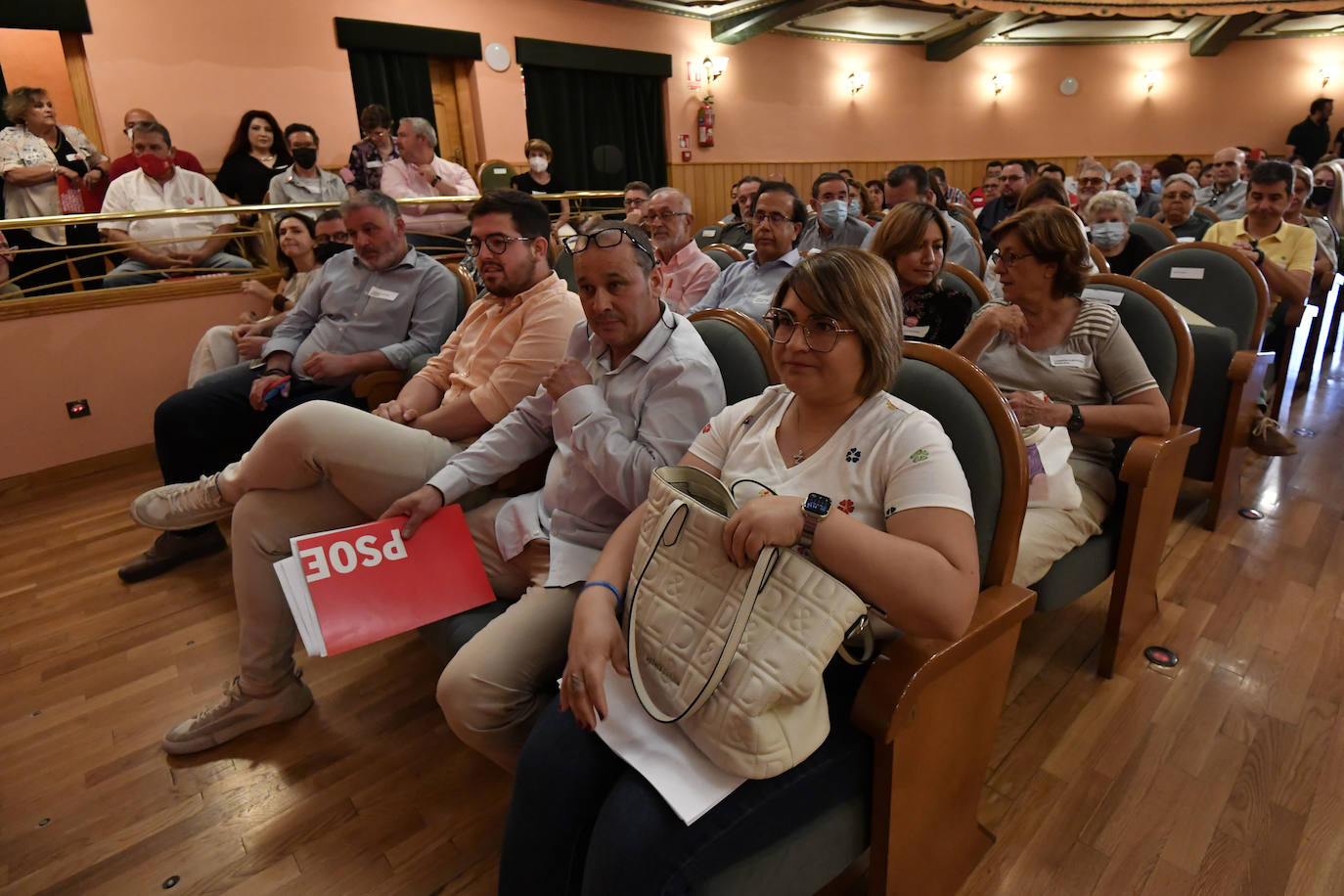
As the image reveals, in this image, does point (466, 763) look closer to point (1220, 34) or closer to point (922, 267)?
point (922, 267)

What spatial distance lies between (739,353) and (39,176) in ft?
16.0

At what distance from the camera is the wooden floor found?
1312 millimetres

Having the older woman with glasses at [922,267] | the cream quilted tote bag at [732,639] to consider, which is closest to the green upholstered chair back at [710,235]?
the older woman with glasses at [922,267]

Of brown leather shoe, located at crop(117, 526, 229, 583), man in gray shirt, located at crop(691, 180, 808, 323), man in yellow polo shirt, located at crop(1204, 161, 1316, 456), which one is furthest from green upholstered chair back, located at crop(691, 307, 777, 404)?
man in yellow polo shirt, located at crop(1204, 161, 1316, 456)

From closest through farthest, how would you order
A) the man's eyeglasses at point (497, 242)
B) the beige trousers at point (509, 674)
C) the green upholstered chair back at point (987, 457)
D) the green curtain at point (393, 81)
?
1. the green upholstered chair back at point (987, 457)
2. the beige trousers at point (509, 674)
3. the man's eyeglasses at point (497, 242)
4. the green curtain at point (393, 81)

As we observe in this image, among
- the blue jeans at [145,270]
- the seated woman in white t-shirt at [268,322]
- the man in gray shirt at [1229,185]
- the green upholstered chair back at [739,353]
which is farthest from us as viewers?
the man in gray shirt at [1229,185]

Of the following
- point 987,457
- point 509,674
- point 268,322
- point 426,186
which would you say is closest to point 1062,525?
point 987,457

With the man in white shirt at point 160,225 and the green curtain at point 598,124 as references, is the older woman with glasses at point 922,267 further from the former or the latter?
the green curtain at point 598,124

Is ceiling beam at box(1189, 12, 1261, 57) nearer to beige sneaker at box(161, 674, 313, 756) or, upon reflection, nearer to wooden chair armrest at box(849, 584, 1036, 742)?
wooden chair armrest at box(849, 584, 1036, 742)

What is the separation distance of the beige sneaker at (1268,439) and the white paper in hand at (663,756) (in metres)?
2.53

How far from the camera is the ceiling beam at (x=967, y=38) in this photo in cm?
978

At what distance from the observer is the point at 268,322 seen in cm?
320

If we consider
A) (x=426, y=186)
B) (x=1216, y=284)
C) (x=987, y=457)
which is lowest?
(x=987, y=457)

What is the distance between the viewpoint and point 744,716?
2.67ft
